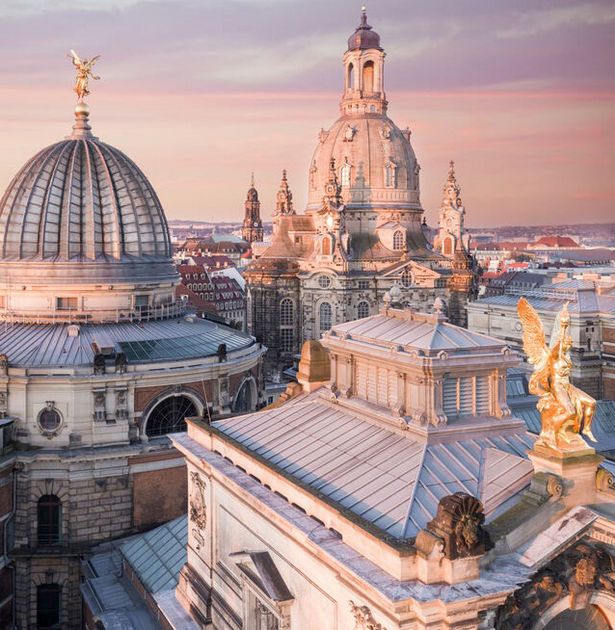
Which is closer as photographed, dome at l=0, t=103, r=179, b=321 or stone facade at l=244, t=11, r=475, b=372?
dome at l=0, t=103, r=179, b=321

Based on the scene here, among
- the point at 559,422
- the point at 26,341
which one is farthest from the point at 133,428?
the point at 559,422

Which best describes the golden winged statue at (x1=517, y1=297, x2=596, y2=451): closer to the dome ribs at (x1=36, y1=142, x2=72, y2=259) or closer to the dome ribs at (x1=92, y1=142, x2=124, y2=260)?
the dome ribs at (x1=92, y1=142, x2=124, y2=260)

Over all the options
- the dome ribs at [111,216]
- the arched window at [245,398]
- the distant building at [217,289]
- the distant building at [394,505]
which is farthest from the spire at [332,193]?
the distant building at [394,505]

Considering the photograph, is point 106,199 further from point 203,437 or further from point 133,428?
point 203,437

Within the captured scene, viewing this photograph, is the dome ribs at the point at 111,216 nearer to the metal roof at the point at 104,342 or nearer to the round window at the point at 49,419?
the metal roof at the point at 104,342

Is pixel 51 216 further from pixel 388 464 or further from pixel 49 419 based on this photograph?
pixel 388 464

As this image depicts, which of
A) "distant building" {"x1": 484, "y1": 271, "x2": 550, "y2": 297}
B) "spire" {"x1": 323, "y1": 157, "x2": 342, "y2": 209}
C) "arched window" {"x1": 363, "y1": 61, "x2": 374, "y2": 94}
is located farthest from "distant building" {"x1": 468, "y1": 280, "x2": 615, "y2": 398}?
"arched window" {"x1": 363, "y1": 61, "x2": 374, "y2": 94}
